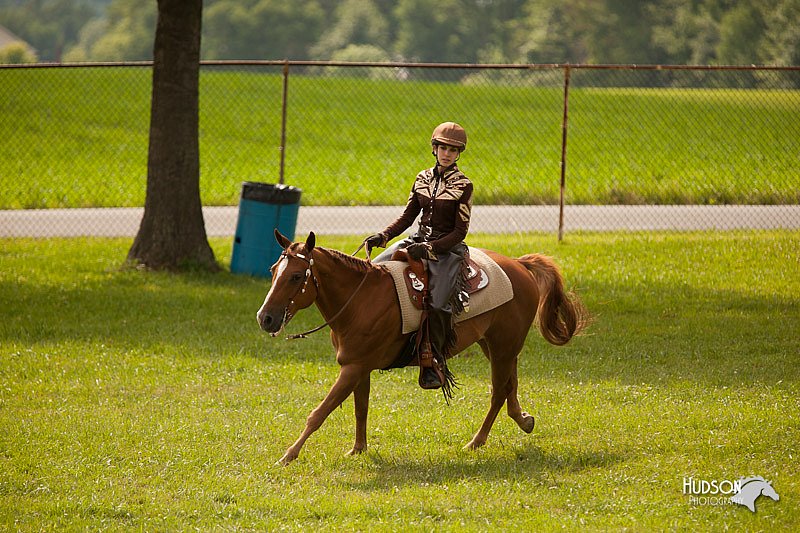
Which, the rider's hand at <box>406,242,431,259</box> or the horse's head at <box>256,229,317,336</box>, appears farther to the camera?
the rider's hand at <box>406,242,431,259</box>

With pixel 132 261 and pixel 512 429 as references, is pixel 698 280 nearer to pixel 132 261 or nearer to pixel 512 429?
pixel 512 429

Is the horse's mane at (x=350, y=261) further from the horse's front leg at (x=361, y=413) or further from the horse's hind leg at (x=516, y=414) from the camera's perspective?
the horse's hind leg at (x=516, y=414)

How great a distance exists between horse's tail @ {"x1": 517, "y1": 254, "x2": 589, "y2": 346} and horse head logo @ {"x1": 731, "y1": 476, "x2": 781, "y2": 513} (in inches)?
76.9

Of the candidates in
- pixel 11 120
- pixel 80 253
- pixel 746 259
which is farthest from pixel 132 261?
pixel 11 120

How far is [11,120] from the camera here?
29.1 metres

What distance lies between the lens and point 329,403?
689cm

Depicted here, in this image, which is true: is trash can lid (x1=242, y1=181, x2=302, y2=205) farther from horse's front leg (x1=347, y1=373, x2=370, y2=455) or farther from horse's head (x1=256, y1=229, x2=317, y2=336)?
horse's head (x1=256, y1=229, x2=317, y2=336)

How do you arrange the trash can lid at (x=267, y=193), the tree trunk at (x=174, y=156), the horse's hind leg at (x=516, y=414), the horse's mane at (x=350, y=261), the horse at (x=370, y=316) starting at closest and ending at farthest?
the horse at (x=370, y=316) → the horse's mane at (x=350, y=261) → the horse's hind leg at (x=516, y=414) → the trash can lid at (x=267, y=193) → the tree trunk at (x=174, y=156)

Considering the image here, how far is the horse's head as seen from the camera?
6535 millimetres

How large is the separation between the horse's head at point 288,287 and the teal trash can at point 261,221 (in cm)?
650

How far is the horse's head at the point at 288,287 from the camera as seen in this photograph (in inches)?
257

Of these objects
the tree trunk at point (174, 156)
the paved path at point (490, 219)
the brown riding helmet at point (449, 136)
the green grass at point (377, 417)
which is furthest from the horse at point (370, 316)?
the paved path at point (490, 219)

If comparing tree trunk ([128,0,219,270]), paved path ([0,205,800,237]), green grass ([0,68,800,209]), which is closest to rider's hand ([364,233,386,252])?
tree trunk ([128,0,219,270])

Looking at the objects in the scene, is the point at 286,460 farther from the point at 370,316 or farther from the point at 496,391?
the point at 496,391
